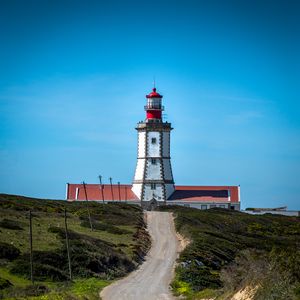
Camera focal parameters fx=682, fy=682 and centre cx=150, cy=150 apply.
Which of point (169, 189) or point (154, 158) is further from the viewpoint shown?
point (169, 189)

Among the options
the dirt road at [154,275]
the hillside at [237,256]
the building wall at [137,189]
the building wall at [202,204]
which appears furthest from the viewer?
the building wall at [202,204]

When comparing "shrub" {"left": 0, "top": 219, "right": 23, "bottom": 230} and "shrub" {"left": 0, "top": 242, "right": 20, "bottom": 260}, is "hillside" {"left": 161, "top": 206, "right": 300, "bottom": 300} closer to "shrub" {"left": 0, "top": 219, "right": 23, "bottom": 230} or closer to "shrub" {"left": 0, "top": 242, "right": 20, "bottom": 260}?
"shrub" {"left": 0, "top": 242, "right": 20, "bottom": 260}

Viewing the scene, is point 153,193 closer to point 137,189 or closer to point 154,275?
point 137,189

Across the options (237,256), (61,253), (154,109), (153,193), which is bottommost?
(237,256)

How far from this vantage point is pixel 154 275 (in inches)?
1563

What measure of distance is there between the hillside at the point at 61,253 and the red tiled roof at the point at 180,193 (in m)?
26.5

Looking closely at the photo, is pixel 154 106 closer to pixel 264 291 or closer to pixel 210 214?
pixel 210 214

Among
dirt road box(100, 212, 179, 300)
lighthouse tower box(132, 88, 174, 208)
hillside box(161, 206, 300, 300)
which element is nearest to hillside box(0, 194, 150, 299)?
dirt road box(100, 212, 179, 300)

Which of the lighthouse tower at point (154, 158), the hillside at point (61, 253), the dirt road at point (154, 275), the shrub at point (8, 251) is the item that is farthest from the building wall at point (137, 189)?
the shrub at point (8, 251)

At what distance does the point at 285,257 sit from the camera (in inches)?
1129

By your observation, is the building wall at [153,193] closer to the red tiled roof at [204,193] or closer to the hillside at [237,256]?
the red tiled roof at [204,193]

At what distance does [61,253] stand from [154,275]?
218 inches

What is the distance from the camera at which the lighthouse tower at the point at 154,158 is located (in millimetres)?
84500

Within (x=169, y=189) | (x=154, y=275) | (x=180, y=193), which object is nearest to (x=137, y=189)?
(x=169, y=189)
